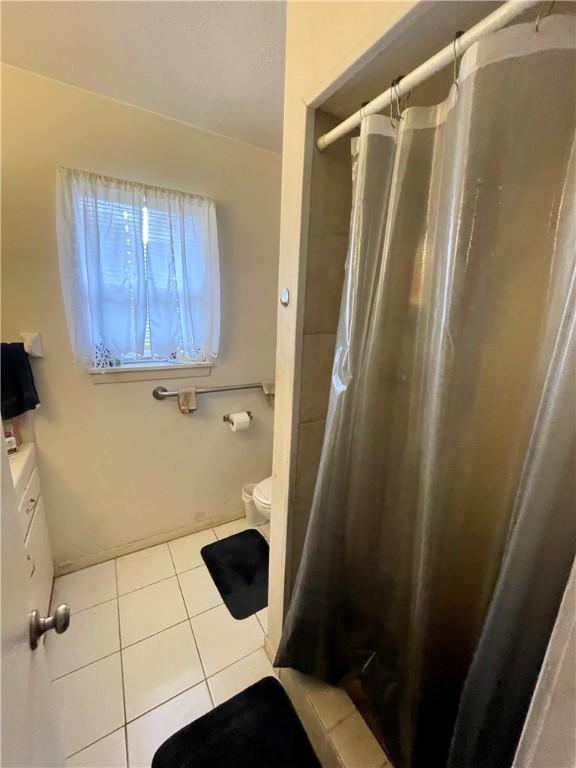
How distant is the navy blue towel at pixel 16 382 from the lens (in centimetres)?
133

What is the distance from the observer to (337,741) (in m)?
0.98

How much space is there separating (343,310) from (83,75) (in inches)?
58.6

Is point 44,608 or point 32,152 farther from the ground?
point 32,152

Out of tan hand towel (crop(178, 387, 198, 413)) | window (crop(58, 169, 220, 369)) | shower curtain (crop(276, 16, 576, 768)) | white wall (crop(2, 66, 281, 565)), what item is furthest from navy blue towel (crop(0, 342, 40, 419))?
shower curtain (crop(276, 16, 576, 768))

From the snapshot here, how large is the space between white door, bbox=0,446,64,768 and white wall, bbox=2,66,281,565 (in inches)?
42.8

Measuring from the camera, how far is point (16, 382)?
1354 mm

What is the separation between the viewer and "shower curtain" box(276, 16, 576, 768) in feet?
1.77

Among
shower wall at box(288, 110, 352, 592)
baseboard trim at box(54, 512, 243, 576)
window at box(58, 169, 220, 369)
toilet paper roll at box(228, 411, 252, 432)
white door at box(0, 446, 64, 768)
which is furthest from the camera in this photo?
toilet paper roll at box(228, 411, 252, 432)

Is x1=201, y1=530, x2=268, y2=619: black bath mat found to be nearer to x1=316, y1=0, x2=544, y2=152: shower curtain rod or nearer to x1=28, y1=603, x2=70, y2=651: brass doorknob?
x1=28, y1=603, x2=70, y2=651: brass doorknob

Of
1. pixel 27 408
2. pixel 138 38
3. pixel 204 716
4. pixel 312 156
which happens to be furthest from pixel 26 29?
pixel 204 716

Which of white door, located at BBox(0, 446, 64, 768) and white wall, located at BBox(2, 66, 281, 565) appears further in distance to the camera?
white wall, located at BBox(2, 66, 281, 565)

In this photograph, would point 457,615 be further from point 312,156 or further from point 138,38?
point 138,38

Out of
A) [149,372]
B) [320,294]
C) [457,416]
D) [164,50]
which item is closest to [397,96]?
[320,294]

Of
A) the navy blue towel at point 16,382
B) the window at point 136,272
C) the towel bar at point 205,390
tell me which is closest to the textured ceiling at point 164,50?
the window at point 136,272
